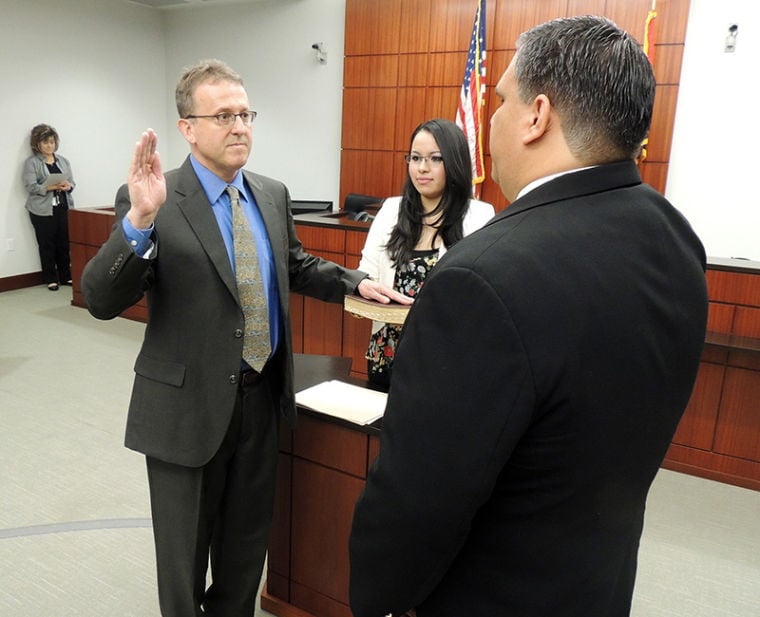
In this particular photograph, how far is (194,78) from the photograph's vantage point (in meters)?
1.69

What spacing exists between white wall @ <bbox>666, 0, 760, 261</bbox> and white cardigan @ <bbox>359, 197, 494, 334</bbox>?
419 cm

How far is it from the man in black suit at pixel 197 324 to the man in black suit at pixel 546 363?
2.73ft

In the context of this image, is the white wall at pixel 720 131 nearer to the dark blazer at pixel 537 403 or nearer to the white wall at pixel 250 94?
the white wall at pixel 250 94

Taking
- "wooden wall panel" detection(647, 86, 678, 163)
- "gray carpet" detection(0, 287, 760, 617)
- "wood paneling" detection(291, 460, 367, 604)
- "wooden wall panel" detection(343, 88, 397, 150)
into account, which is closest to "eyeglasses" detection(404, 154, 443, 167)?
"wood paneling" detection(291, 460, 367, 604)

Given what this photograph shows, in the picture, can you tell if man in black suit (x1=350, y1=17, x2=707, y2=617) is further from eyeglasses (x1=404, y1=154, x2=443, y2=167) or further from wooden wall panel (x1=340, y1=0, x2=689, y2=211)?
wooden wall panel (x1=340, y1=0, x2=689, y2=211)

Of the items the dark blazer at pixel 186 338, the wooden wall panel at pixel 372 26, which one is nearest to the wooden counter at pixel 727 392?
the dark blazer at pixel 186 338

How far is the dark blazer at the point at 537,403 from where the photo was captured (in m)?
0.78

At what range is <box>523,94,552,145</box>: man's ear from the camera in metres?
0.84

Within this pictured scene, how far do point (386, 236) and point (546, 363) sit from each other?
1871 mm

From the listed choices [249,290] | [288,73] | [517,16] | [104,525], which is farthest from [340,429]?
[288,73]

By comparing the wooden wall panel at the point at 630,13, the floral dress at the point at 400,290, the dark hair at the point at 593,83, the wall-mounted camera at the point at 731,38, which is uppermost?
the wooden wall panel at the point at 630,13

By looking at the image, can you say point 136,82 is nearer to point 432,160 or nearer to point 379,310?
point 432,160

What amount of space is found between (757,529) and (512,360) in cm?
292

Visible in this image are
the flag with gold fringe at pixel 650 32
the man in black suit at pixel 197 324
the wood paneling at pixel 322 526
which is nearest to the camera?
the man in black suit at pixel 197 324
